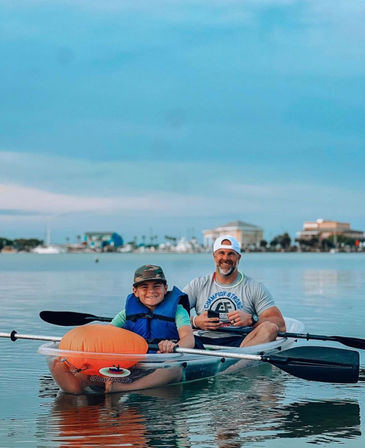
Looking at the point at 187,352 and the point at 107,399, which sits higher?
the point at 187,352

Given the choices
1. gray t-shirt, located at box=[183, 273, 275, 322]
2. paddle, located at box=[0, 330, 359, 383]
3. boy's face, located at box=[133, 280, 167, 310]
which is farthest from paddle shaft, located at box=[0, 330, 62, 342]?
gray t-shirt, located at box=[183, 273, 275, 322]

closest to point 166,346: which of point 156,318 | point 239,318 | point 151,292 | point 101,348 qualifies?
point 156,318

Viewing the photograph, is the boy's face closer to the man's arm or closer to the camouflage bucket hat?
the camouflage bucket hat

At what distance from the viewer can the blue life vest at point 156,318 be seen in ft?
29.2

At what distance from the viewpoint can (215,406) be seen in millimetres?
9141

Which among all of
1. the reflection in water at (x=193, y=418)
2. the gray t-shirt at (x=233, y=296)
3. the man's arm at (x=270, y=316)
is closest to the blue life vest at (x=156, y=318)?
the reflection in water at (x=193, y=418)

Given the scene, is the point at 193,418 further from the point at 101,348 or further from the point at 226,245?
the point at 226,245

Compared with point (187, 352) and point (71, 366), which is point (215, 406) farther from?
point (71, 366)

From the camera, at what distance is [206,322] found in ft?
33.9

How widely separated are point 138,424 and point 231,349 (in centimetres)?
191

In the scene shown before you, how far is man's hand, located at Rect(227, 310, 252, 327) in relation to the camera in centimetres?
1041

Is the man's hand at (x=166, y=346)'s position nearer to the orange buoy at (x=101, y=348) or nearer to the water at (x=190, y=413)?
the orange buoy at (x=101, y=348)

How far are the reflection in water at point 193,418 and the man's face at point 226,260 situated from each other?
1.55m

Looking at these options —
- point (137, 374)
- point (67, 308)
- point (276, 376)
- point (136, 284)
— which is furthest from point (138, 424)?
point (67, 308)
